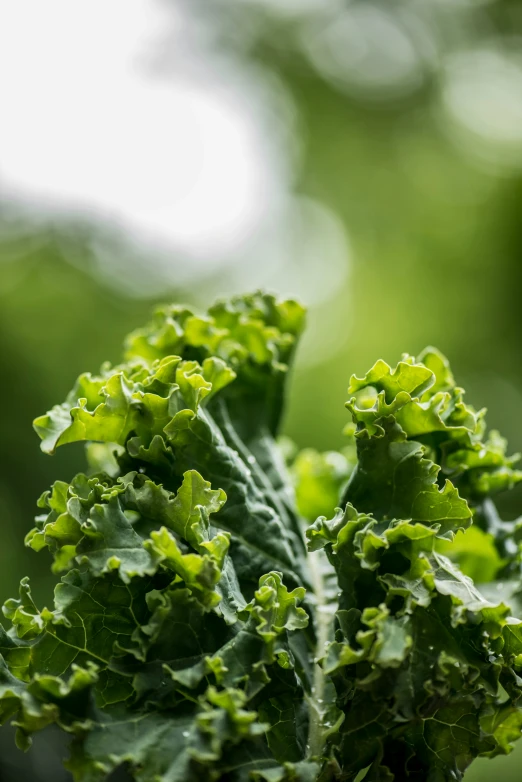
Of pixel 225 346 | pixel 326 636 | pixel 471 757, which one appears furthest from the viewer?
pixel 225 346

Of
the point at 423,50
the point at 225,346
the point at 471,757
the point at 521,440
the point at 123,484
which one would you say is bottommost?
the point at 471,757

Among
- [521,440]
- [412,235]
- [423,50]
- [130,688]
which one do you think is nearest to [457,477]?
[130,688]

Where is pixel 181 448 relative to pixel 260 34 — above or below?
below

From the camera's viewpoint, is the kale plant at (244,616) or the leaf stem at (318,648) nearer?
the kale plant at (244,616)

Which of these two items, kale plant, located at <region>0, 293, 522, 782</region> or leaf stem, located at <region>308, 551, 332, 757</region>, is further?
leaf stem, located at <region>308, 551, 332, 757</region>

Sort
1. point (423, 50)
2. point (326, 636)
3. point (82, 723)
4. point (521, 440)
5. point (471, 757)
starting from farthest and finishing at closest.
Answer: point (423, 50)
point (521, 440)
point (326, 636)
point (471, 757)
point (82, 723)

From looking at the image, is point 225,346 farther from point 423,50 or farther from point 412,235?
point 423,50

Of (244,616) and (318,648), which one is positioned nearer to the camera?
(244,616)

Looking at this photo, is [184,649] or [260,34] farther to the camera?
[260,34]
